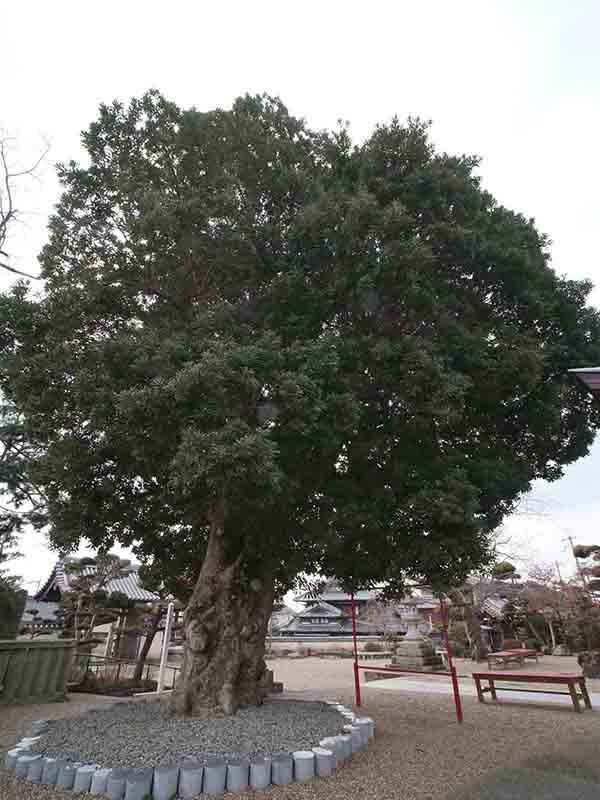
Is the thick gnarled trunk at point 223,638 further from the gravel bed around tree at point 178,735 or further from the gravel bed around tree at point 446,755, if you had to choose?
the gravel bed around tree at point 446,755

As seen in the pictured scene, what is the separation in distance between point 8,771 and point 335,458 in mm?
5384

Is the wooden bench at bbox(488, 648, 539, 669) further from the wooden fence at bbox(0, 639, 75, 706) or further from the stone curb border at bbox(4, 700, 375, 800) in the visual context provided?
the wooden fence at bbox(0, 639, 75, 706)

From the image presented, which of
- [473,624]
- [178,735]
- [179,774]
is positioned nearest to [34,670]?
[178,735]

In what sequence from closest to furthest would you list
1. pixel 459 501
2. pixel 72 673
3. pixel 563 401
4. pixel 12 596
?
pixel 459 501 < pixel 563 401 < pixel 12 596 < pixel 72 673

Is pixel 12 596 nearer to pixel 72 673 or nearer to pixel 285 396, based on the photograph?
pixel 72 673

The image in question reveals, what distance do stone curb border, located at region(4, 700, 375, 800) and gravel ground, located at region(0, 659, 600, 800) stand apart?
0.42 feet

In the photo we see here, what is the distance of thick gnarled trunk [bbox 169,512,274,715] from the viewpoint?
22.4 ft

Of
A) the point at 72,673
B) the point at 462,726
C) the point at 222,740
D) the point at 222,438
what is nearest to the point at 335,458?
the point at 222,438

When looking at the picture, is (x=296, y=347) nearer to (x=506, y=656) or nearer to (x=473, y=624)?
(x=506, y=656)

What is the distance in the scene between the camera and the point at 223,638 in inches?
285

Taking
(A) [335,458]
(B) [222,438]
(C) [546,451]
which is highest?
(C) [546,451]

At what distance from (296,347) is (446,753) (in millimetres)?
5490

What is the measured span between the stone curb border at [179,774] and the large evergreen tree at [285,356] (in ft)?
6.53

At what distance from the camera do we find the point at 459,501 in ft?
20.4
